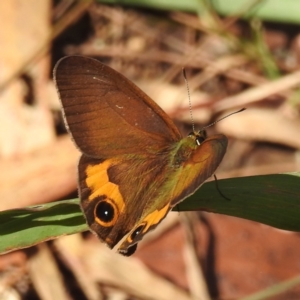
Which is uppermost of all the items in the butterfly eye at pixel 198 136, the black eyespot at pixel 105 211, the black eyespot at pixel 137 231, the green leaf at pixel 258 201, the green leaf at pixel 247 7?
the black eyespot at pixel 105 211

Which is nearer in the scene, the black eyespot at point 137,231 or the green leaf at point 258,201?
the black eyespot at point 137,231

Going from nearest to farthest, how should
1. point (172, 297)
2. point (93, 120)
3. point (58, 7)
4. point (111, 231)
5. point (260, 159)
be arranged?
1. point (111, 231)
2. point (93, 120)
3. point (172, 297)
4. point (260, 159)
5. point (58, 7)

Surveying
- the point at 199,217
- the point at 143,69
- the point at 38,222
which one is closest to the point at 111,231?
the point at 38,222

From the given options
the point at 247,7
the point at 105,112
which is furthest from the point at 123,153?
the point at 247,7

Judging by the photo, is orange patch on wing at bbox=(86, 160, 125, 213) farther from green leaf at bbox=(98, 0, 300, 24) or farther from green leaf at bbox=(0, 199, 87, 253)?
green leaf at bbox=(98, 0, 300, 24)

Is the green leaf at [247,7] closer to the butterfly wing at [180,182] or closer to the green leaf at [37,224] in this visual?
the butterfly wing at [180,182]

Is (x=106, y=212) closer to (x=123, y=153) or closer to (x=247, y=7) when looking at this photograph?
(x=123, y=153)

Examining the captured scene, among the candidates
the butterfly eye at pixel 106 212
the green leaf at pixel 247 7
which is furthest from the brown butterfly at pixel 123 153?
the green leaf at pixel 247 7

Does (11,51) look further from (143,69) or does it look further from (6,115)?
(143,69)
